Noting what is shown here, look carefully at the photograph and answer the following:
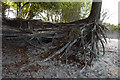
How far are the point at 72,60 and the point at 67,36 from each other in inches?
31.1

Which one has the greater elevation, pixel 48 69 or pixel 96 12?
pixel 96 12

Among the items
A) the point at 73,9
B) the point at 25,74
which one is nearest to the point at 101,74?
the point at 25,74

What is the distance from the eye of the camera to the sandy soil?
2.67 metres

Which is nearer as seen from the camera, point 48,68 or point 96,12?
point 48,68

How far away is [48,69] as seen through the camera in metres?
2.91

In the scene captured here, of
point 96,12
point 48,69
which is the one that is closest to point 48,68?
point 48,69

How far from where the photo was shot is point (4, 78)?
247 centimetres

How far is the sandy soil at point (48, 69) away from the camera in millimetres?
2668

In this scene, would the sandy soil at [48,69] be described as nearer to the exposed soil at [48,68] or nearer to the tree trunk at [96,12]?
the exposed soil at [48,68]

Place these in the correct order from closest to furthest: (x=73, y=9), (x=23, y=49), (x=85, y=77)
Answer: (x=85, y=77) → (x=23, y=49) → (x=73, y=9)

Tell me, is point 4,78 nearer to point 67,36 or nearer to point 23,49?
point 23,49

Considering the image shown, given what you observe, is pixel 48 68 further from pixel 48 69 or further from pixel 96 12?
pixel 96 12

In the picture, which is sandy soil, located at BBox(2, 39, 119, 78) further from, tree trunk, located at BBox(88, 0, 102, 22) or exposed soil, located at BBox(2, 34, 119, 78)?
tree trunk, located at BBox(88, 0, 102, 22)

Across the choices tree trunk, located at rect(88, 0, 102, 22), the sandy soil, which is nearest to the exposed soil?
the sandy soil
